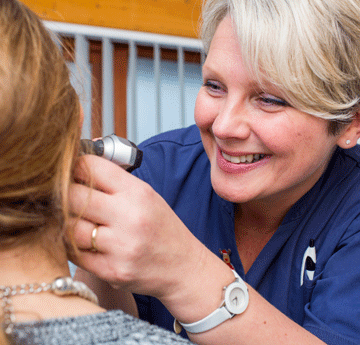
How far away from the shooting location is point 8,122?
0.41m

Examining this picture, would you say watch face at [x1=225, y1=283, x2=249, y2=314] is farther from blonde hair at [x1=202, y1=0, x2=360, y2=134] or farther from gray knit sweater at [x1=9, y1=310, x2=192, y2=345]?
blonde hair at [x1=202, y1=0, x2=360, y2=134]

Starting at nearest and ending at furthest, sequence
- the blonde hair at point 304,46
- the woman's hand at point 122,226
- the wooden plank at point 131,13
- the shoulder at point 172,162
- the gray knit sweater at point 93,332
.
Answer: the gray knit sweater at point 93,332
the woman's hand at point 122,226
the blonde hair at point 304,46
the shoulder at point 172,162
the wooden plank at point 131,13

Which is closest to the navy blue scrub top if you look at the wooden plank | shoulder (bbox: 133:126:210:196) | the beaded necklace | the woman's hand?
shoulder (bbox: 133:126:210:196)

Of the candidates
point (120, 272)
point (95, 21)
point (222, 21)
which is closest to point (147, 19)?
point (95, 21)

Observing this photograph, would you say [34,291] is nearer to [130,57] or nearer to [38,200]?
[38,200]

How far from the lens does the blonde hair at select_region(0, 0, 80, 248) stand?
1.38 feet

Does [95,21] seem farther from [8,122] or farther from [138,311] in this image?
[8,122]

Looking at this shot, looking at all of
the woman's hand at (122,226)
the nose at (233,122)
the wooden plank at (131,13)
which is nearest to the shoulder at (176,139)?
the nose at (233,122)

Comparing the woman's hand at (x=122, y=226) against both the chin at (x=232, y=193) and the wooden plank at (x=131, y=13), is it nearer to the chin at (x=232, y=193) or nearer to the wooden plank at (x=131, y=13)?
the chin at (x=232, y=193)

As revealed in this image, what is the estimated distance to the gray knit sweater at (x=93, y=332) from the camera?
41 cm

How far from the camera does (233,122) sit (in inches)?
32.3

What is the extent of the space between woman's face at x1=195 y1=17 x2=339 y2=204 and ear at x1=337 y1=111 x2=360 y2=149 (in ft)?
0.10

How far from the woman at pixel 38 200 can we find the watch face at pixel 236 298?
178 millimetres

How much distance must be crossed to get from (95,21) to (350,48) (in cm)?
173
